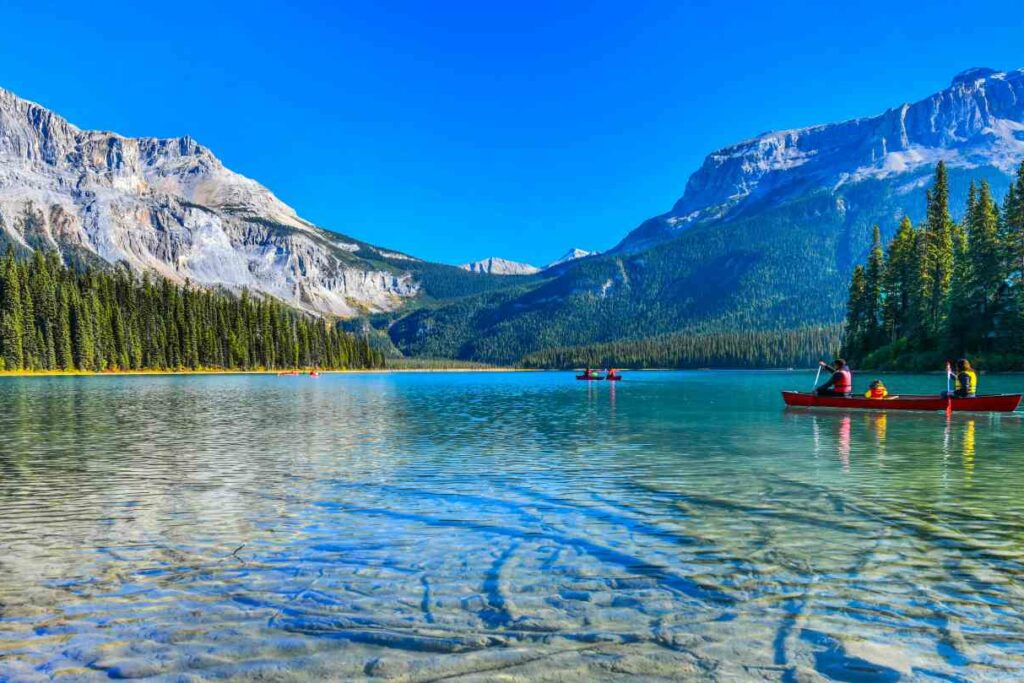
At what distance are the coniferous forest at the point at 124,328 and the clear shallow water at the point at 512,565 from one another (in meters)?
124

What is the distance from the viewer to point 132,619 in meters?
8.26

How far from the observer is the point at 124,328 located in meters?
144

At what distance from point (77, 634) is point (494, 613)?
16.5 ft

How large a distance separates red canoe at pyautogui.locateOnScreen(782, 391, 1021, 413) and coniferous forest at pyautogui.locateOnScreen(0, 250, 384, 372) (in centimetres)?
13572

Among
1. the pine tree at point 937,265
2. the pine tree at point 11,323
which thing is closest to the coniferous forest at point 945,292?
the pine tree at point 937,265

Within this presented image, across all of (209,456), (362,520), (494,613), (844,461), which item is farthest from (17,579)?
(844,461)

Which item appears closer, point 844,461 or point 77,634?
point 77,634

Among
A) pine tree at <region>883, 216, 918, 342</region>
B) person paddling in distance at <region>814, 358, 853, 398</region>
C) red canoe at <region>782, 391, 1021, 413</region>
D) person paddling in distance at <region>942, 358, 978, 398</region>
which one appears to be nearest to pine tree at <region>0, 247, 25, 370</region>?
red canoe at <region>782, 391, 1021, 413</region>

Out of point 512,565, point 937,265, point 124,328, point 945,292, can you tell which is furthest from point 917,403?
point 124,328

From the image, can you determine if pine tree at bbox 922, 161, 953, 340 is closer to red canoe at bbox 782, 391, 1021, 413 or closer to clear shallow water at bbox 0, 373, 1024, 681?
red canoe at bbox 782, 391, 1021, 413

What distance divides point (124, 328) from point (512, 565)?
158796 mm

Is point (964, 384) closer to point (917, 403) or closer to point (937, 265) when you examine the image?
point (917, 403)

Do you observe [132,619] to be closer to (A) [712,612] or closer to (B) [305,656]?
(B) [305,656]

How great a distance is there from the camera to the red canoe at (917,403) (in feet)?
126
